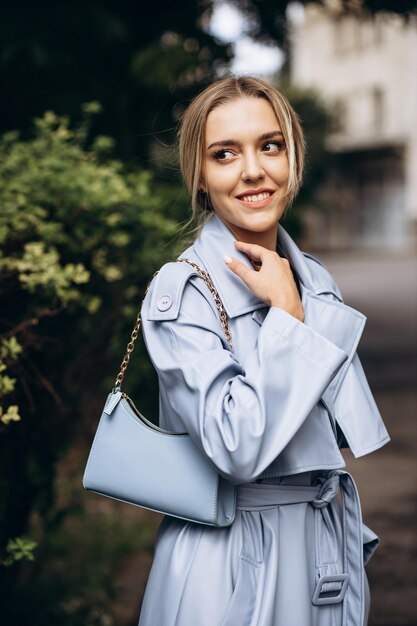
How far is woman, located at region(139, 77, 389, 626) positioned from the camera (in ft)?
5.29

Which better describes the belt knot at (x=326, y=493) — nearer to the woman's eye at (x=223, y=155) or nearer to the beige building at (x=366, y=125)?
the woman's eye at (x=223, y=155)

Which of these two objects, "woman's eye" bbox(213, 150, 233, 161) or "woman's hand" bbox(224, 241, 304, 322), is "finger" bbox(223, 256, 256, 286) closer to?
"woman's hand" bbox(224, 241, 304, 322)

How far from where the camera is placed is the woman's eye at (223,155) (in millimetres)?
1809

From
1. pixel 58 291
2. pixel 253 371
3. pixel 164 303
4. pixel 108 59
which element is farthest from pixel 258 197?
pixel 108 59

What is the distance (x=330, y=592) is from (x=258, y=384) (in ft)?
1.85

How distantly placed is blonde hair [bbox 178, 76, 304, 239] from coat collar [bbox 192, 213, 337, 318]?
0.11 metres

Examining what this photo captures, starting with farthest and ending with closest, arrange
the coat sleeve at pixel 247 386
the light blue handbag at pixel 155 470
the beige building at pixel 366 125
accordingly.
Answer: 1. the beige building at pixel 366 125
2. the light blue handbag at pixel 155 470
3. the coat sleeve at pixel 247 386

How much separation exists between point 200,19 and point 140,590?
408 cm

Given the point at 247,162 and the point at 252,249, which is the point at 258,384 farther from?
the point at 247,162

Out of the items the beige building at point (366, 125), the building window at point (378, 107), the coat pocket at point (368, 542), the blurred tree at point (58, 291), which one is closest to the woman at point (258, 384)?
the coat pocket at point (368, 542)

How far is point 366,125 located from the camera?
34094mm

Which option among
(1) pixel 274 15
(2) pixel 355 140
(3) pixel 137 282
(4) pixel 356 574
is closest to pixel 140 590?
(3) pixel 137 282

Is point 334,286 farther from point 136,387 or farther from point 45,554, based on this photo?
point 45,554

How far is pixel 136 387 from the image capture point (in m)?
4.45
